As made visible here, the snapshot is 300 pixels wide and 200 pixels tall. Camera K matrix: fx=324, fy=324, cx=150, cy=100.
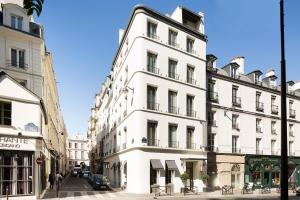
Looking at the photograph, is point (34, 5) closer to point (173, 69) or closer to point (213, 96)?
point (173, 69)

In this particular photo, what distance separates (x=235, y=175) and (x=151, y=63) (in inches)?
688

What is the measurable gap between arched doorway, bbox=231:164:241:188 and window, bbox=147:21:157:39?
718 inches

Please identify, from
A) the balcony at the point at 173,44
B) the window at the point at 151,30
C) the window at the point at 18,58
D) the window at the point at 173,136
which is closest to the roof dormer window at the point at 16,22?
the window at the point at 18,58

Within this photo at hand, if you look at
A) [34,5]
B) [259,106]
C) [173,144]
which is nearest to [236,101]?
[259,106]

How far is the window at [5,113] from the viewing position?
21594 mm

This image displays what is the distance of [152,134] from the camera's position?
30766mm

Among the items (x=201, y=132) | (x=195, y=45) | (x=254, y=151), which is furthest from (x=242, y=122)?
(x=195, y=45)

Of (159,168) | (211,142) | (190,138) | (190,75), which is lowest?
(159,168)

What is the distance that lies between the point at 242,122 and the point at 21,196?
2829 centimetres

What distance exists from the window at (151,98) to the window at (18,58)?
38.9 ft

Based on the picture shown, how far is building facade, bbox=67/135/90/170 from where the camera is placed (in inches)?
5030

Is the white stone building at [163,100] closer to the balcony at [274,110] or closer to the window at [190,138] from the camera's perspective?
the window at [190,138]

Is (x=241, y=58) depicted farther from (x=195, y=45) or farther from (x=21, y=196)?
(x=21, y=196)

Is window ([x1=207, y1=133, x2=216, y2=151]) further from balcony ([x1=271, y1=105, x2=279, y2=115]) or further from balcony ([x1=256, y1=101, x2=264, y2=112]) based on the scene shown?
balcony ([x1=271, y1=105, x2=279, y2=115])
